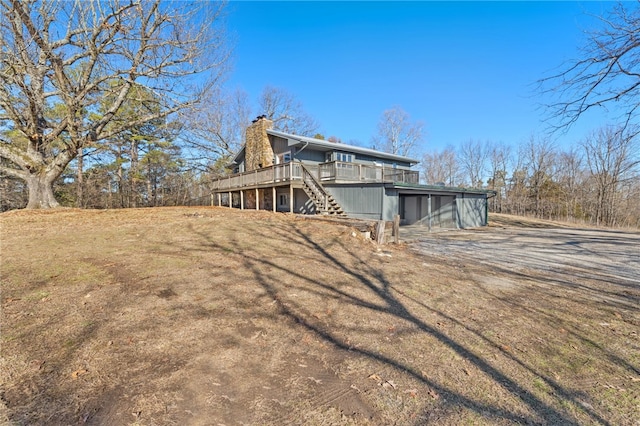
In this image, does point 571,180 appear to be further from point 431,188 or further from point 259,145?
point 259,145

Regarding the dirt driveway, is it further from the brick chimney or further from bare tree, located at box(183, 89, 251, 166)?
bare tree, located at box(183, 89, 251, 166)

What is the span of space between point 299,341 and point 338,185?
11792mm

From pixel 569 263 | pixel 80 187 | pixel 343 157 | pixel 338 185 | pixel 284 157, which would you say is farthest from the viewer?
pixel 80 187

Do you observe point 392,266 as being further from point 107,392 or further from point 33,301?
point 33,301

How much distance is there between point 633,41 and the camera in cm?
488

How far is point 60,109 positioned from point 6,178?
678 cm

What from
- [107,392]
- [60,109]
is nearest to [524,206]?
[107,392]

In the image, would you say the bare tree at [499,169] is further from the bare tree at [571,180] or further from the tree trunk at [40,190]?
the tree trunk at [40,190]

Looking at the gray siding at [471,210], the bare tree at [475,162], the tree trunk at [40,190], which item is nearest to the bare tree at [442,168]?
the bare tree at [475,162]

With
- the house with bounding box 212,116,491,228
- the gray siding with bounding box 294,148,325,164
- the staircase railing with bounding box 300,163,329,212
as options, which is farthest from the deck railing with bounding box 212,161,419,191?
the gray siding with bounding box 294,148,325,164

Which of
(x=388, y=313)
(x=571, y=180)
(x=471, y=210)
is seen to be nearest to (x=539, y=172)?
(x=571, y=180)

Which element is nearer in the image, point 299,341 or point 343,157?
point 299,341

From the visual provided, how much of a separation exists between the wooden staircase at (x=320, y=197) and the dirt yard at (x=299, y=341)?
7.06 m

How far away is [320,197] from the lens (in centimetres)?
1374
